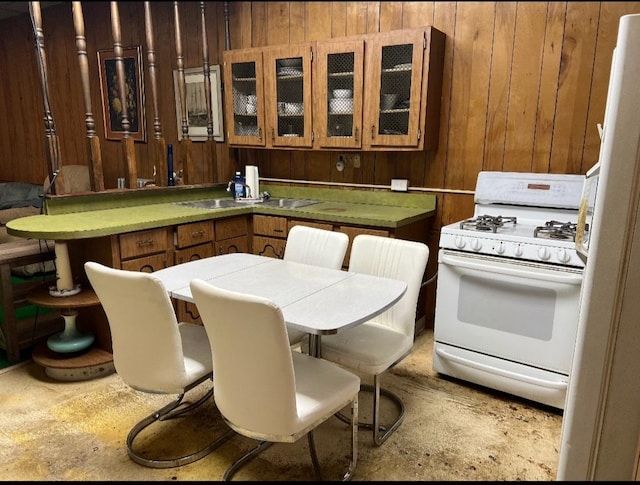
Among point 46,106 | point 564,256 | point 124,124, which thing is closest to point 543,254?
point 564,256

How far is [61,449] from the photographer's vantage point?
1.96 meters

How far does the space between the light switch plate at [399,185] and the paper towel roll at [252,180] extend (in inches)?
43.2

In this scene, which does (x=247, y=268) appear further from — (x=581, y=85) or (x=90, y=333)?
(x=581, y=85)

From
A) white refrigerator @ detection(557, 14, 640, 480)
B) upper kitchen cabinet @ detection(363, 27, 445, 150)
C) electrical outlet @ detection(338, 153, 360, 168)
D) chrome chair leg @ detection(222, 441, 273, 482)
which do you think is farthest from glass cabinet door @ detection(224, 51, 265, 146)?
white refrigerator @ detection(557, 14, 640, 480)

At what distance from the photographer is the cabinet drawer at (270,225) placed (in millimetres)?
3221

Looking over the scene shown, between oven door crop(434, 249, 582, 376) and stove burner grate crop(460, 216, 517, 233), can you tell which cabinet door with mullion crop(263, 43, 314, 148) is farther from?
oven door crop(434, 249, 582, 376)

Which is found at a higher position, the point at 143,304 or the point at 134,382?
the point at 143,304

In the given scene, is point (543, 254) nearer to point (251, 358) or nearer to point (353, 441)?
point (353, 441)

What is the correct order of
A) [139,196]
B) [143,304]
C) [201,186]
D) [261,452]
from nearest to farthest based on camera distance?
[143,304] → [261,452] → [139,196] → [201,186]

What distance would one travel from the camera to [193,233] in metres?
2.93

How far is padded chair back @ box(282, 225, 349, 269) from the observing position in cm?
241

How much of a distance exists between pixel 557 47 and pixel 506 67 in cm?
29

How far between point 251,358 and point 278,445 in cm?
80

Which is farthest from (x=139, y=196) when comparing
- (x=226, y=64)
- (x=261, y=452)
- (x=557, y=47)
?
(x=557, y=47)
